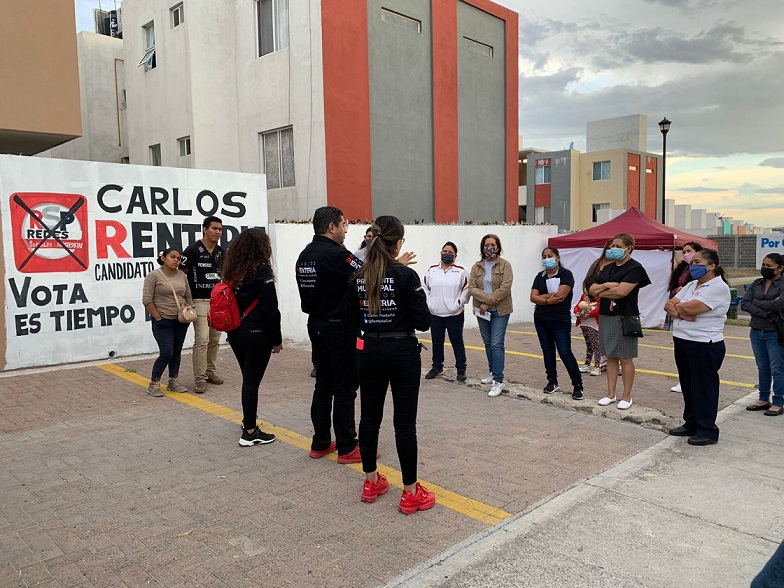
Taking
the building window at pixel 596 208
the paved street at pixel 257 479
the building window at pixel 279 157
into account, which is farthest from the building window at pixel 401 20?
the building window at pixel 596 208

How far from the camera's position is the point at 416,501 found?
160 inches

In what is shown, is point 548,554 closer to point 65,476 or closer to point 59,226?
point 65,476

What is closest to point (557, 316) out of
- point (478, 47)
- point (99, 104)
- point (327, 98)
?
point (327, 98)

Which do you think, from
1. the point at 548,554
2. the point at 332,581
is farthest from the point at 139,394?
the point at 548,554

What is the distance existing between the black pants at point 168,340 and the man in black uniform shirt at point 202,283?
0.78 ft

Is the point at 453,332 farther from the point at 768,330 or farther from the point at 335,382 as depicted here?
the point at 768,330

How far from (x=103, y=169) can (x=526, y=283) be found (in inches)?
405

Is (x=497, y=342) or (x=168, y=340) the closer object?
(x=168, y=340)

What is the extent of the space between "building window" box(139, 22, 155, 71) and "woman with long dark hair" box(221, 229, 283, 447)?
14.5 metres

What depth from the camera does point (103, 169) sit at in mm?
8984

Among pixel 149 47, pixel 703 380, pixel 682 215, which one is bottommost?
pixel 703 380

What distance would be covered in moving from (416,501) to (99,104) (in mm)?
21196

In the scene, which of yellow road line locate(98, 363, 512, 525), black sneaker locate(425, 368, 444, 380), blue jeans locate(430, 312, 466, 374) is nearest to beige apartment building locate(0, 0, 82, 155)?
yellow road line locate(98, 363, 512, 525)

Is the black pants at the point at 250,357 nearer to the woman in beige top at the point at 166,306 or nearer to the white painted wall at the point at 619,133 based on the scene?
the woman in beige top at the point at 166,306
